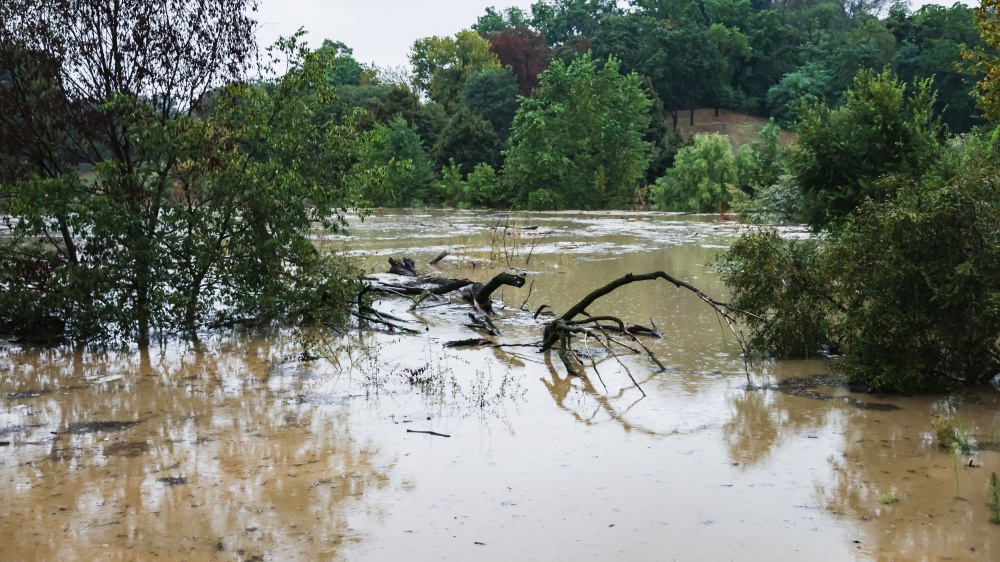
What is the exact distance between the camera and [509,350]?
465 inches

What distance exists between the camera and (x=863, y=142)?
1691 centimetres

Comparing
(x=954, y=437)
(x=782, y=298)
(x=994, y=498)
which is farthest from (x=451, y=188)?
(x=994, y=498)

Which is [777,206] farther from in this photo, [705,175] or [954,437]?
[954,437]

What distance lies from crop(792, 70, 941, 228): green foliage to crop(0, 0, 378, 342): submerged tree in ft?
29.2

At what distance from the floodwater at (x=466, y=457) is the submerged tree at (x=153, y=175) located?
0.70m

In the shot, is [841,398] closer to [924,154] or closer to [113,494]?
[113,494]

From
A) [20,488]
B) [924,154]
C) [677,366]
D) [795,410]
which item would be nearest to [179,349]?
[20,488]

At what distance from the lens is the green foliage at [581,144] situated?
5166cm

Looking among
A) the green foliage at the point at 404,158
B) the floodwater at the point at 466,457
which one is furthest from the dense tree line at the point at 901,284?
the green foliage at the point at 404,158

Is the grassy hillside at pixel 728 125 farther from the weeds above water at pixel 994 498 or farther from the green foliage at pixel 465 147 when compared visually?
the weeds above water at pixel 994 498

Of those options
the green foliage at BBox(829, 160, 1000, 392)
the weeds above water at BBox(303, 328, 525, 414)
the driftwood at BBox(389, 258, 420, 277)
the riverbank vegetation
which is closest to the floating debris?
the weeds above water at BBox(303, 328, 525, 414)

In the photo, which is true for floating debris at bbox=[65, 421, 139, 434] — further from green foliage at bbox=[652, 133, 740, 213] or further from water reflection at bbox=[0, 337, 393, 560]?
green foliage at bbox=[652, 133, 740, 213]

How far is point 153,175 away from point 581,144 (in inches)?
1616

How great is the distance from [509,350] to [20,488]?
20.7 feet
